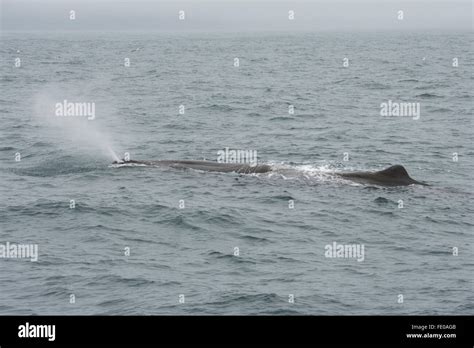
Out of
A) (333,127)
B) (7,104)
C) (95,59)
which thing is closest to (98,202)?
(333,127)

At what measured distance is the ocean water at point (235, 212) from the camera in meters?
17.0

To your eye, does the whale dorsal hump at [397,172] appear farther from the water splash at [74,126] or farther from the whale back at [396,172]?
the water splash at [74,126]
